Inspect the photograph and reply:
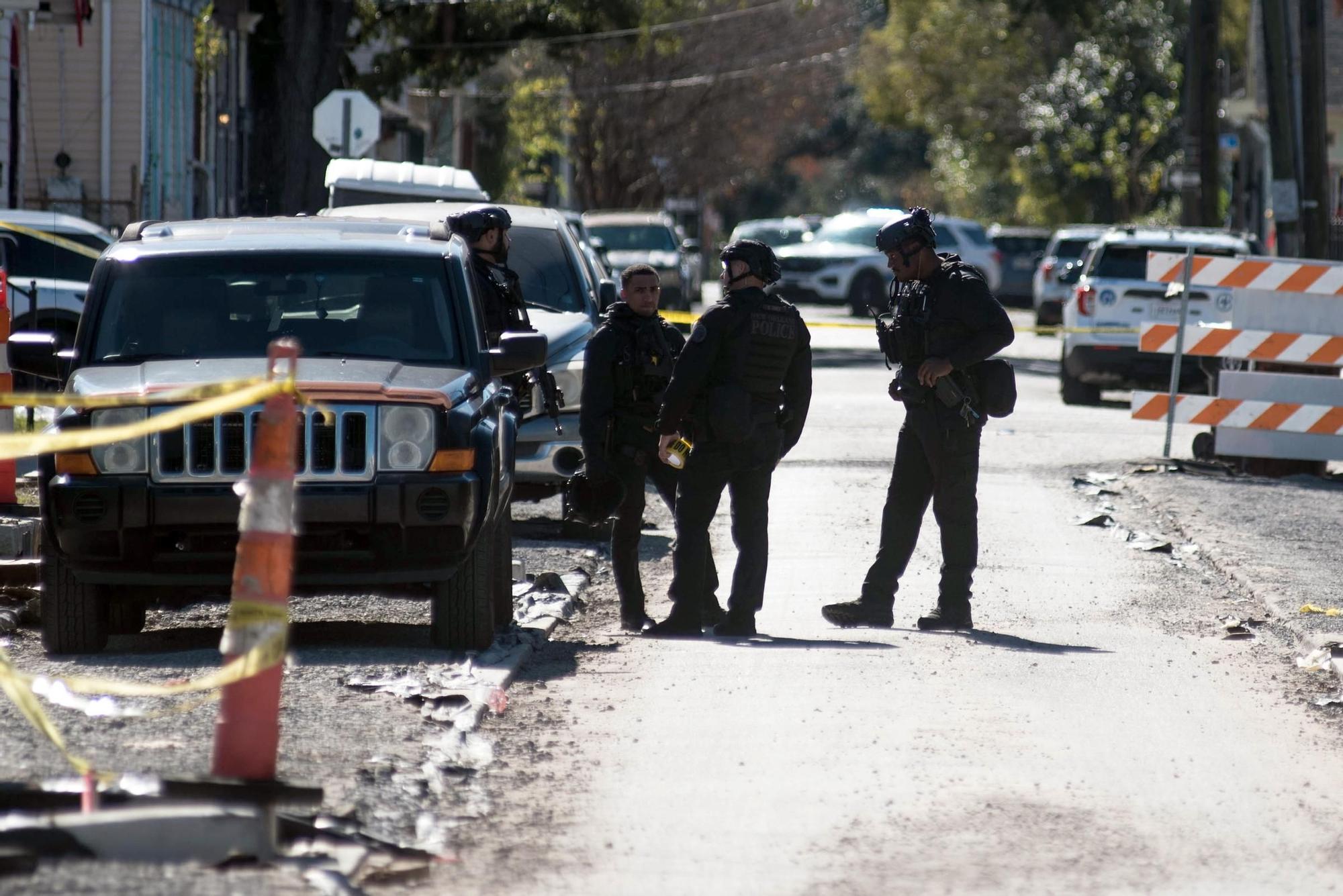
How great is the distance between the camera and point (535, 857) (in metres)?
5.40

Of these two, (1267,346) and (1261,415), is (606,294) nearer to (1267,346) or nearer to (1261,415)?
(1261,415)

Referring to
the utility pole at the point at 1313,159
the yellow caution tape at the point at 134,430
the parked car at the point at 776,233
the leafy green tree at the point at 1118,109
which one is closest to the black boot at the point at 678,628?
the yellow caution tape at the point at 134,430

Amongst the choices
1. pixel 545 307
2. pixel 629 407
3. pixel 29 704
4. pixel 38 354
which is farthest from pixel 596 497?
pixel 545 307

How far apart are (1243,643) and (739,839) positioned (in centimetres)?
428

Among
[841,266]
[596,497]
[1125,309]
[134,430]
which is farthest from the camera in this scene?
[841,266]

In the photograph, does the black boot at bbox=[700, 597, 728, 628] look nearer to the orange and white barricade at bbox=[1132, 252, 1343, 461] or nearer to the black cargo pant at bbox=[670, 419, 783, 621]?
the black cargo pant at bbox=[670, 419, 783, 621]

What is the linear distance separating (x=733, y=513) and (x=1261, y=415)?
313 inches

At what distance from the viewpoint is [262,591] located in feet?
17.9

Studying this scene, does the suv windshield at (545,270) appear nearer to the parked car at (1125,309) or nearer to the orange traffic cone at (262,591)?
the orange traffic cone at (262,591)

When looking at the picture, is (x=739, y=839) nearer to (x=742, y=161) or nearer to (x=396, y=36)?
(x=396, y=36)

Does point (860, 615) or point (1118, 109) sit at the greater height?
point (1118, 109)

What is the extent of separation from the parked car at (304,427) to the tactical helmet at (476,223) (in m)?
1.62

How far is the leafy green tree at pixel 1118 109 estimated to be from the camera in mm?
54719

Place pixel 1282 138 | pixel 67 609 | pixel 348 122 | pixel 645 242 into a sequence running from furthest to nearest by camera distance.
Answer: pixel 645 242
pixel 348 122
pixel 1282 138
pixel 67 609
